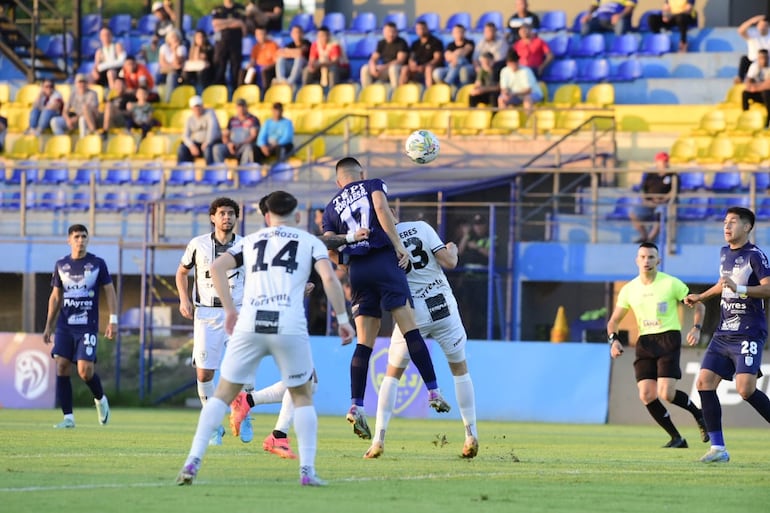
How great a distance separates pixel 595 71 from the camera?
29734 mm

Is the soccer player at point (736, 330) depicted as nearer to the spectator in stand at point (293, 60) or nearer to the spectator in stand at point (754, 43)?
the spectator in stand at point (754, 43)

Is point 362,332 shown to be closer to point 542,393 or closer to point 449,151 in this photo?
point 542,393

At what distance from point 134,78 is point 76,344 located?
14150 mm

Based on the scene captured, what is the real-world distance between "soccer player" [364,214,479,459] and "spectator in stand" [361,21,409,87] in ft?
58.4

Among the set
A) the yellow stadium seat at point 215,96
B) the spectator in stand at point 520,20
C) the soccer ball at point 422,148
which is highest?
the spectator in stand at point 520,20

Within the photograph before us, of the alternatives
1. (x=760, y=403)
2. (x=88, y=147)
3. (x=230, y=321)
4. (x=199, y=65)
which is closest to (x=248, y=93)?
(x=199, y=65)

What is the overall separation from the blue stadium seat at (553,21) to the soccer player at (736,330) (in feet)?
61.2

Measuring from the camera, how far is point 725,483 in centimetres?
1077

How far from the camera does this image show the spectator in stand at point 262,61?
3127cm

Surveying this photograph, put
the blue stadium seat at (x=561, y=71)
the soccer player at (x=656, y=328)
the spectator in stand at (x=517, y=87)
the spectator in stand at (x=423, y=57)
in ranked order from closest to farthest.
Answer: the soccer player at (x=656, y=328), the spectator in stand at (x=517, y=87), the blue stadium seat at (x=561, y=71), the spectator in stand at (x=423, y=57)

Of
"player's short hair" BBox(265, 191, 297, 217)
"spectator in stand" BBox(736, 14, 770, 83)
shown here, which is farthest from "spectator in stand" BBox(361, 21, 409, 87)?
"player's short hair" BBox(265, 191, 297, 217)

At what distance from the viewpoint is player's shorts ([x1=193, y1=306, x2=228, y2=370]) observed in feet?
47.2

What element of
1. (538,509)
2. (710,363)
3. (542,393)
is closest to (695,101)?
(542,393)

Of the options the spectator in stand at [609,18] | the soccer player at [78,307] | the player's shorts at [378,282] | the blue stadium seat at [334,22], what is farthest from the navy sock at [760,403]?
the blue stadium seat at [334,22]
